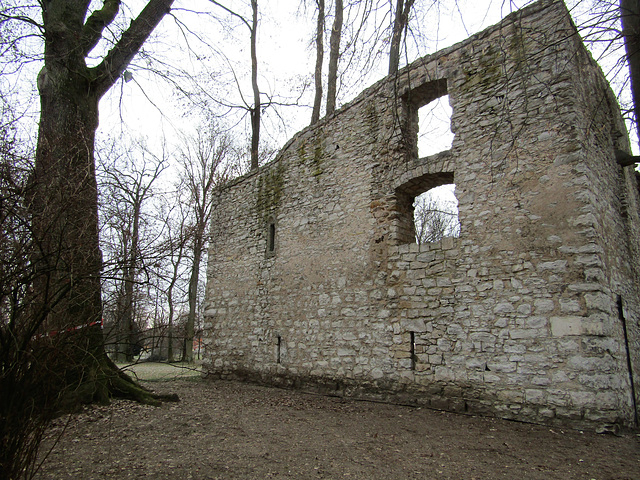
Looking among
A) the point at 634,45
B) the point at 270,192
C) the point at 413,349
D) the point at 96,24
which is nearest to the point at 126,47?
the point at 96,24

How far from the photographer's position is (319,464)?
12.9 feet

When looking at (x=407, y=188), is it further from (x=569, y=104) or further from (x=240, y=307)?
(x=240, y=307)

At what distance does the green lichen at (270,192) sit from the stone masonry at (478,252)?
1.41 feet

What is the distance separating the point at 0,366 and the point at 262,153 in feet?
53.1

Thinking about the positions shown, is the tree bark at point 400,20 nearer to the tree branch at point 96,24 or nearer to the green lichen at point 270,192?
the tree branch at point 96,24

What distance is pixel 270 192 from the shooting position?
9.48m

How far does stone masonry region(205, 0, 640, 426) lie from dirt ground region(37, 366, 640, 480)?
599 millimetres

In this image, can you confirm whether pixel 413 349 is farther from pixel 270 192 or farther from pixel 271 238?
pixel 270 192

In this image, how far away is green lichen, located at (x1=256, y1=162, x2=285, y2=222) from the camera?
30.4 ft

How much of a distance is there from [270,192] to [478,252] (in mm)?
5089

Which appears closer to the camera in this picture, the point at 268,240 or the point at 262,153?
the point at 268,240

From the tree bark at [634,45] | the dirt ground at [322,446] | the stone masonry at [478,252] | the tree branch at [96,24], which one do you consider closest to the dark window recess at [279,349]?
the stone masonry at [478,252]

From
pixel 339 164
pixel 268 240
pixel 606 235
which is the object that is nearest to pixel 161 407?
pixel 268 240

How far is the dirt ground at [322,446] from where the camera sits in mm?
3699
